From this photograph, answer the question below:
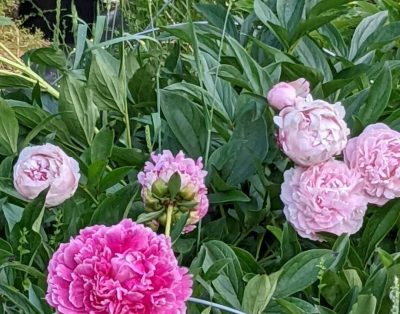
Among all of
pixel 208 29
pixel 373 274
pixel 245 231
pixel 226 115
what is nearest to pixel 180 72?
pixel 208 29

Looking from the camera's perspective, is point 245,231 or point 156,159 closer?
point 156,159

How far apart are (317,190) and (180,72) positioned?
0.40 meters

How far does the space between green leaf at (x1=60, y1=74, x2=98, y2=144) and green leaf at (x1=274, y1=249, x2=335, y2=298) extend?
31 cm

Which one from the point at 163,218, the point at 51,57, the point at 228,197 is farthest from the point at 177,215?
the point at 51,57

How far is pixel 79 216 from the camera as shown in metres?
0.88

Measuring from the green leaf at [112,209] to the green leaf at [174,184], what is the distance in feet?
0.19

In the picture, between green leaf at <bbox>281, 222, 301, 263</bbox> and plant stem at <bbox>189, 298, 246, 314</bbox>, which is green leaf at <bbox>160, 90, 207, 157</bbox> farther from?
plant stem at <bbox>189, 298, 246, 314</bbox>

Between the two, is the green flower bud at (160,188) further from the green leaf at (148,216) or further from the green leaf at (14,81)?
the green leaf at (14,81)

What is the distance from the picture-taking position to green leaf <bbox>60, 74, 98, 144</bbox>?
1.01 meters

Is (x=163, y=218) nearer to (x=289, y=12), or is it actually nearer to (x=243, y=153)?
(x=243, y=153)

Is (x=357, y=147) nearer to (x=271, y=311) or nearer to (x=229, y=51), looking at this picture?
(x=271, y=311)

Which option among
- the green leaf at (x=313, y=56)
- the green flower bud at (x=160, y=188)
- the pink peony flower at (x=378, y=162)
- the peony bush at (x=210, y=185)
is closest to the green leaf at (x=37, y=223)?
the peony bush at (x=210, y=185)

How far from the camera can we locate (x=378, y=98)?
1.01 metres

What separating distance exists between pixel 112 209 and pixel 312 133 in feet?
0.68
